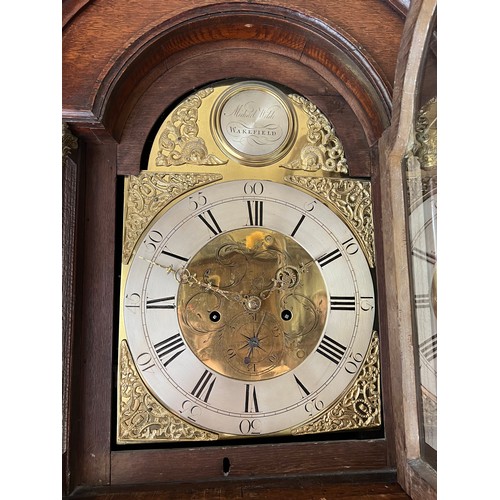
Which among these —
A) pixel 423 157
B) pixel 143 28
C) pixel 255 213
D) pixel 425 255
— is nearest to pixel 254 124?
pixel 255 213

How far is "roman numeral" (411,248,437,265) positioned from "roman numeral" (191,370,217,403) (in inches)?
22.7

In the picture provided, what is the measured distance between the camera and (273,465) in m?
1.24

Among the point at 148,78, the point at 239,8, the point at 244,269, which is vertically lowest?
the point at 244,269

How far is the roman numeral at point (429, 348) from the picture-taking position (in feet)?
3.30

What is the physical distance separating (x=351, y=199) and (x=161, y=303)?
1.91 feet

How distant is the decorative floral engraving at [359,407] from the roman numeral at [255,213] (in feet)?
1.43

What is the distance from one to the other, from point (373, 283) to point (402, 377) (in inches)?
10.5

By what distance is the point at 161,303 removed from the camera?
127 centimetres

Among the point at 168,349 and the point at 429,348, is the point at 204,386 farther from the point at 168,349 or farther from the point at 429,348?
the point at 429,348

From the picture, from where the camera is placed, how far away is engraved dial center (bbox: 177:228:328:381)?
1.26m

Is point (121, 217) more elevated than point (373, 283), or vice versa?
point (121, 217)

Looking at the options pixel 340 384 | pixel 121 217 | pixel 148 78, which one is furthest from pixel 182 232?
pixel 340 384

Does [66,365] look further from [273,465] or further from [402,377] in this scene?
[402,377]

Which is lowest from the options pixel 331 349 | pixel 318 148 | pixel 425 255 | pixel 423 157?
pixel 331 349
